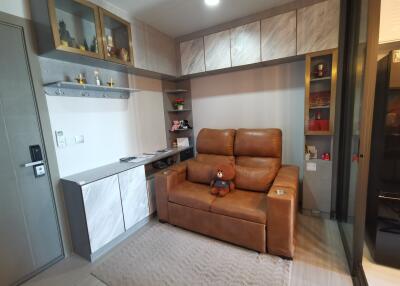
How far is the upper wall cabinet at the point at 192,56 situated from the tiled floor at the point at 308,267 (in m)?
2.43

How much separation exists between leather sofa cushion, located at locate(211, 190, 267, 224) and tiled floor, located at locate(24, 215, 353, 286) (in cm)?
49

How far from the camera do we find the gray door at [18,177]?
1570 mm

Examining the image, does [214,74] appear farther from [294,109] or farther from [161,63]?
[294,109]

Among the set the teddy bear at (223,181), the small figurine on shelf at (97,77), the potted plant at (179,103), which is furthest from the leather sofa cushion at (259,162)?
the small figurine on shelf at (97,77)

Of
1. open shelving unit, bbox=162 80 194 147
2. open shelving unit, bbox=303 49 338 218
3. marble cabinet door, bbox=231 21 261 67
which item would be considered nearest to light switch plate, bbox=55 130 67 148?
open shelving unit, bbox=162 80 194 147

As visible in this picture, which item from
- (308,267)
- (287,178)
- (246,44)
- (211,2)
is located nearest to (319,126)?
(287,178)

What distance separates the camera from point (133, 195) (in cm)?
229

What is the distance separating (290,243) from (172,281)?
1.05m

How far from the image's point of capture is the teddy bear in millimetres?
2215

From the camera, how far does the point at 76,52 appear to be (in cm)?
174

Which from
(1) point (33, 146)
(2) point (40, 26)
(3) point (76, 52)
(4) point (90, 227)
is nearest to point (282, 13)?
(3) point (76, 52)

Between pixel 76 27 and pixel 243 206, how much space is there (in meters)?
2.36

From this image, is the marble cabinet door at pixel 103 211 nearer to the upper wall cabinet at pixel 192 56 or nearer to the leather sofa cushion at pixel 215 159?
the leather sofa cushion at pixel 215 159

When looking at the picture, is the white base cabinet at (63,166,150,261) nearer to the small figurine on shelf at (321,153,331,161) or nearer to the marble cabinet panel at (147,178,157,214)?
the marble cabinet panel at (147,178,157,214)
